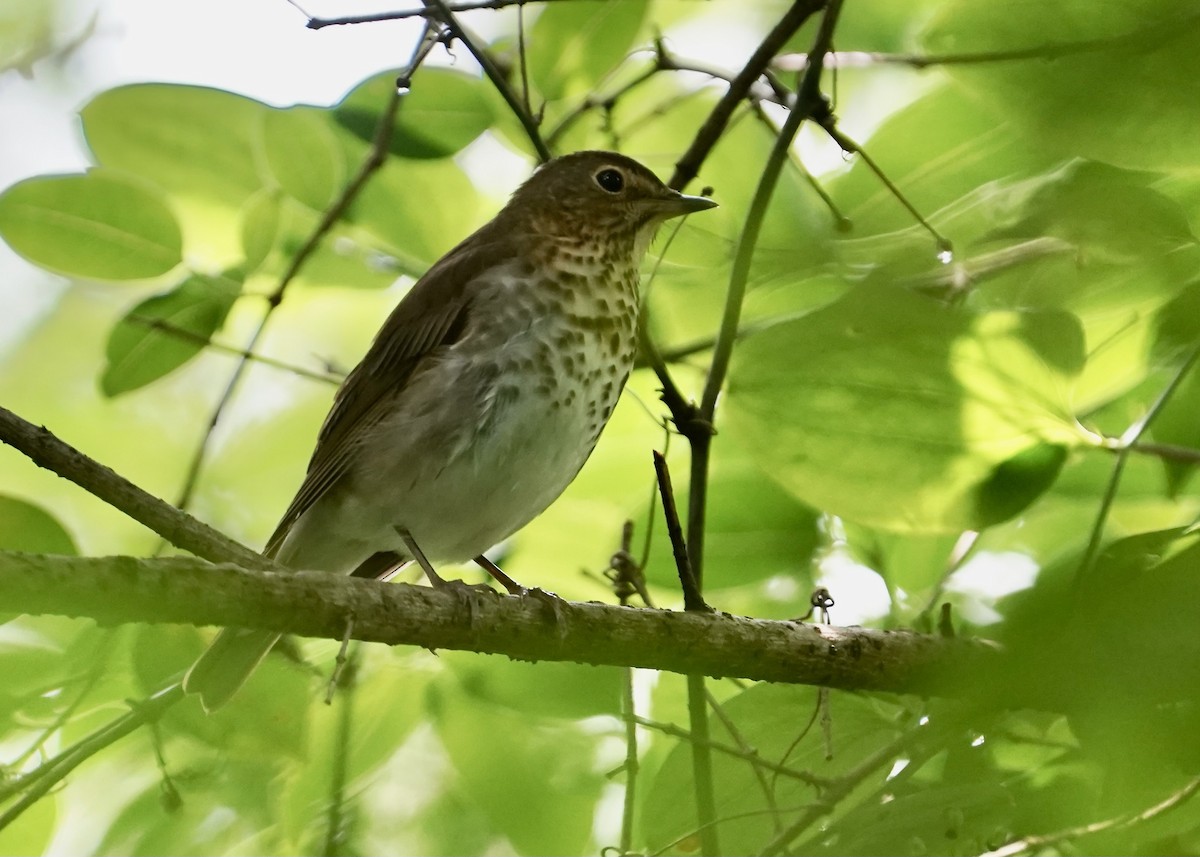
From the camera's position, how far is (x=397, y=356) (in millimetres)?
3000

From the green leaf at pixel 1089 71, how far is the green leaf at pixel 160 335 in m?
1.34

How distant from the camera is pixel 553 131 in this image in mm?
2502

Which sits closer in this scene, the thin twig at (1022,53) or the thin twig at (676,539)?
the thin twig at (1022,53)

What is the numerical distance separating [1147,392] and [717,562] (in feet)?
2.52

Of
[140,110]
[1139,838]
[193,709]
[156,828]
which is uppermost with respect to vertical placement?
[140,110]

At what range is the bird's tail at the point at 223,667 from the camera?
1.92 m

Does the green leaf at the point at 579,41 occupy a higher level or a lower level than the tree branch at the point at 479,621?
higher

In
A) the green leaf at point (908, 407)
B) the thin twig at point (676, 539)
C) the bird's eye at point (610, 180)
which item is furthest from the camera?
the bird's eye at point (610, 180)

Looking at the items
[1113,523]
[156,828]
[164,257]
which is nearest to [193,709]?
[156,828]

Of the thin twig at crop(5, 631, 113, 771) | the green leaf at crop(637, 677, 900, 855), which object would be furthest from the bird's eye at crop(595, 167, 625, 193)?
the thin twig at crop(5, 631, 113, 771)

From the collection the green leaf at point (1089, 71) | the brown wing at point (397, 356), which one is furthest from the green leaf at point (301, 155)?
the green leaf at point (1089, 71)

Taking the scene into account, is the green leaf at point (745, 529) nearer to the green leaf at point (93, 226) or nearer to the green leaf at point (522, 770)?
the green leaf at point (522, 770)

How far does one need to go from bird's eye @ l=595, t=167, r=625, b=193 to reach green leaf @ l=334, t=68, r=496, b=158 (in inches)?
32.8

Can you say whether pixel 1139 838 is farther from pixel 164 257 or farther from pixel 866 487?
pixel 164 257
